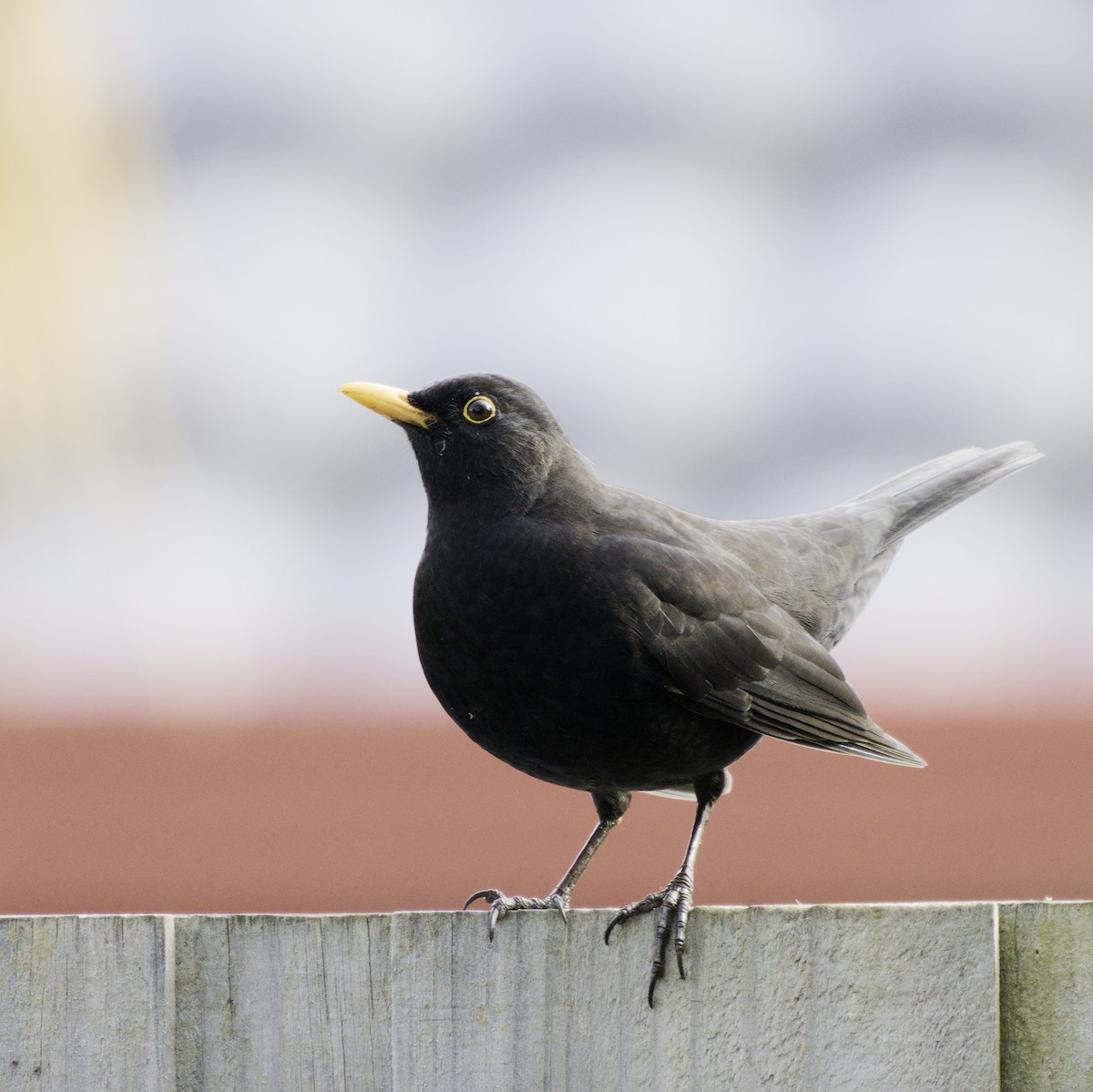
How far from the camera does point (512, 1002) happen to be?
7.32ft

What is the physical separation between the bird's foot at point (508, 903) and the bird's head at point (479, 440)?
747 mm

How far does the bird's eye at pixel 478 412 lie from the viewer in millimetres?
3355

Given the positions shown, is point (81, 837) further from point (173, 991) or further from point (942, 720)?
point (173, 991)

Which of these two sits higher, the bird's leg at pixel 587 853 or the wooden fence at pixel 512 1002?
the bird's leg at pixel 587 853

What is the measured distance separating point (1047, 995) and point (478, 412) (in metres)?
1.69

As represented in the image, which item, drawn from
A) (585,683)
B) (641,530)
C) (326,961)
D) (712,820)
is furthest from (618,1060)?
(712,820)

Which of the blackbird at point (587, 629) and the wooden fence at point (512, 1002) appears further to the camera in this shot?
the blackbird at point (587, 629)

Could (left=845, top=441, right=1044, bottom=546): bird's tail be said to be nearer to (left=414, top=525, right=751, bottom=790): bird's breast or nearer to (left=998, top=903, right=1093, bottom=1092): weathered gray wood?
(left=414, top=525, right=751, bottom=790): bird's breast

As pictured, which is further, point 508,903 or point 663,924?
point 508,903

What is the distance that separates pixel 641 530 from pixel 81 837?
9.01ft

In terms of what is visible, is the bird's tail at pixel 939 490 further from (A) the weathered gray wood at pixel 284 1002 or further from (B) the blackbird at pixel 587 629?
(A) the weathered gray wood at pixel 284 1002

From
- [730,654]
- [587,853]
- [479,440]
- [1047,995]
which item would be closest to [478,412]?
[479,440]

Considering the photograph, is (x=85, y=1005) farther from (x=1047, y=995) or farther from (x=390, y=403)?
(x=390, y=403)

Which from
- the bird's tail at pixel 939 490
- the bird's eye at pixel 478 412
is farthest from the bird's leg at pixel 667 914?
the bird's tail at pixel 939 490
